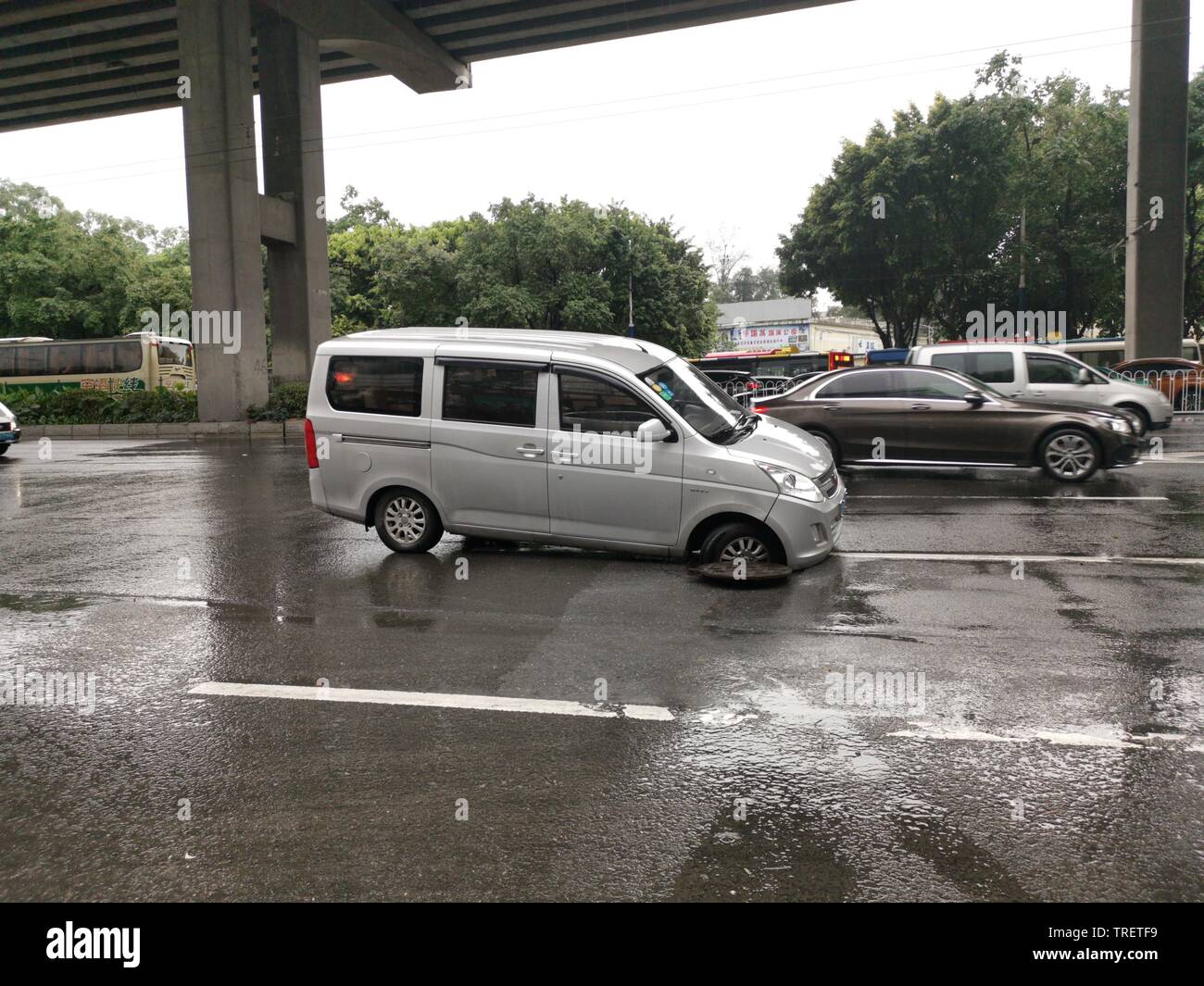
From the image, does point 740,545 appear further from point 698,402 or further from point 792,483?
point 698,402

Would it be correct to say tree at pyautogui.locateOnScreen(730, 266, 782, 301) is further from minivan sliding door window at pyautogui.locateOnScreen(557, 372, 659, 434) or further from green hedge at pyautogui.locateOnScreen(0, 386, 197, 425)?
minivan sliding door window at pyautogui.locateOnScreen(557, 372, 659, 434)

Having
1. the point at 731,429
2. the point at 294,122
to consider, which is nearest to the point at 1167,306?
the point at 731,429

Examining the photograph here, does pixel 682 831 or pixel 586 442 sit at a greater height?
pixel 586 442

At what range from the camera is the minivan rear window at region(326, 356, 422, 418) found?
26.3ft

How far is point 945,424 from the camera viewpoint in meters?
11.8

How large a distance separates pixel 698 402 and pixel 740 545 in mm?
1393

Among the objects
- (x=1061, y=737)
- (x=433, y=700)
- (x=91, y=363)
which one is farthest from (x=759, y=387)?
(x=1061, y=737)

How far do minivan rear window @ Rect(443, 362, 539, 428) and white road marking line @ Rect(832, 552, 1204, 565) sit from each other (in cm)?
297

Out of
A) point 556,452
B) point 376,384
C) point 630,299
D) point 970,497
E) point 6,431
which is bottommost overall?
point 970,497

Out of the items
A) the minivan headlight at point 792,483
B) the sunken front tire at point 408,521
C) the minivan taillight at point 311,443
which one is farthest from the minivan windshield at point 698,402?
the minivan taillight at point 311,443

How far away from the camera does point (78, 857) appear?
3.27 m
